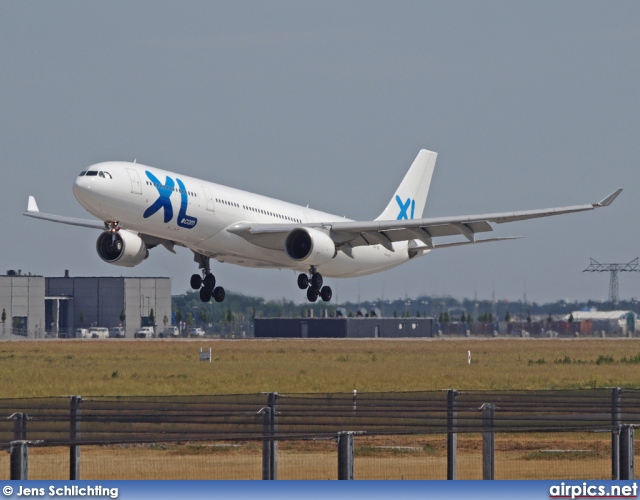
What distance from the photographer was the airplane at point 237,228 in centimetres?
4216

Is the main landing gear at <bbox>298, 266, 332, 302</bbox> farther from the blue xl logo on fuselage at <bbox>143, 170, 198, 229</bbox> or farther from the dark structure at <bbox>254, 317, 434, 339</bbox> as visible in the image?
the dark structure at <bbox>254, 317, 434, 339</bbox>

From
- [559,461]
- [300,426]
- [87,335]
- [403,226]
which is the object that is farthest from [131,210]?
[87,335]

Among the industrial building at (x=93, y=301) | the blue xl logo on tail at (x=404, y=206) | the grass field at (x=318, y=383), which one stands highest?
the blue xl logo on tail at (x=404, y=206)

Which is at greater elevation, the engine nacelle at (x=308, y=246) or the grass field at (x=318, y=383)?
the engine nacelle at (x=308, y=246)

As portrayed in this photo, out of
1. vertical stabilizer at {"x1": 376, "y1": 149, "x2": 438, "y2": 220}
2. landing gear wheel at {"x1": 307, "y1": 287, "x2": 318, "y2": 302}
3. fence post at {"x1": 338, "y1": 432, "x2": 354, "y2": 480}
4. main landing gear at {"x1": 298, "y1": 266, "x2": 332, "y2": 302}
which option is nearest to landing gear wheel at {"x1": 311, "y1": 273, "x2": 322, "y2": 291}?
main landing gear at {"x1": 298, "y1": 266, "x2": 332, "y2": 302}

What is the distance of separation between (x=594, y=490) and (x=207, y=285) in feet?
142

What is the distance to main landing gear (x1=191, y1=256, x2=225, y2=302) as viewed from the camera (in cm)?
5445

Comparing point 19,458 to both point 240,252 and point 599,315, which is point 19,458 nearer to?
point 240,252

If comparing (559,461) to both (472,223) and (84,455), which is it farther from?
(472,223)

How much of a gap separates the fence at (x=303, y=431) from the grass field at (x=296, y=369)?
56.5 feet

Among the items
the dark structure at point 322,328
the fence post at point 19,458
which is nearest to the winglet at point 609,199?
the fence post at point 19,458

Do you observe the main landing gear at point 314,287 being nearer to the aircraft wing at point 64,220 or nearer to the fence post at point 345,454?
the aircraft wing at point 64,220

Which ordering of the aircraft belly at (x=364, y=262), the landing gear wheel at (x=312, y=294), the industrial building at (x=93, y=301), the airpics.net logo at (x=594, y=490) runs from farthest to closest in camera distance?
the industrial building at (x=93, y=301), the aircraft belly at (x=364, y=262), the landing gear wheel at (x=312, y=294), the airpics.net logo at (x=594, y=490)

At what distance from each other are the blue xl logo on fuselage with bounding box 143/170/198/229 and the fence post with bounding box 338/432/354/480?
27.3m
